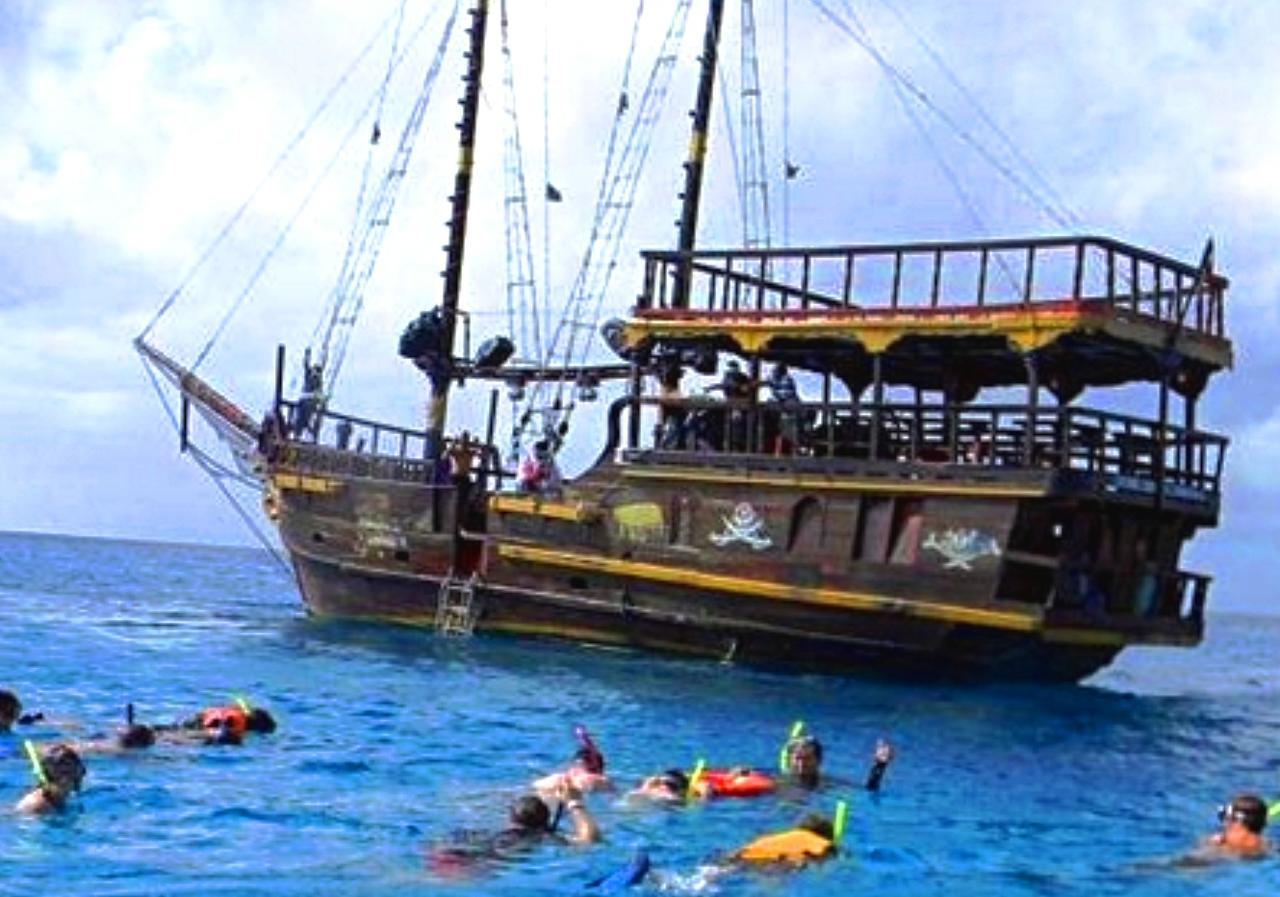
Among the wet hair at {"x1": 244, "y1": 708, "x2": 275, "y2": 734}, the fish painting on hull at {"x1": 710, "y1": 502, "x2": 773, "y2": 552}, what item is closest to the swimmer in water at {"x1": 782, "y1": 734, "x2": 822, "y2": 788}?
the wet hair at {"x1": 244, "y1": 708, "x2": 275, "y2": 734}

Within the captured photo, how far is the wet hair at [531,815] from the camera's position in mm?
12297

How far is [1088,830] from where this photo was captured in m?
14.7

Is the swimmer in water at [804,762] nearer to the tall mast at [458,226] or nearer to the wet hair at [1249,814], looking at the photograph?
the wet hair at [1249,814]

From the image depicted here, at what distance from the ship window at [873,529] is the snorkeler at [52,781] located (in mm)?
11779

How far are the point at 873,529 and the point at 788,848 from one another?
36.9ft

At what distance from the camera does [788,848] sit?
12.0 m

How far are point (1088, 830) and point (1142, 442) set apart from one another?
9.72 metres

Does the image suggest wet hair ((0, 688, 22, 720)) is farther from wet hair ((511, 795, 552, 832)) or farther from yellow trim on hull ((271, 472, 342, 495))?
yellow trim on hull ((271, 472, 342, 495))

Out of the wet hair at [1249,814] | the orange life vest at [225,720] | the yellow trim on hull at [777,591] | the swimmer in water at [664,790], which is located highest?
the yellow trim on hull at [777,591]

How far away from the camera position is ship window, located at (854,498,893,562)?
2286 centimetres

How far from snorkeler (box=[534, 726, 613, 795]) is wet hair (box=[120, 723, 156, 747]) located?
3.40m

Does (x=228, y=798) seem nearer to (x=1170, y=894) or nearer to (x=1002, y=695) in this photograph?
(x=1170, y=894)

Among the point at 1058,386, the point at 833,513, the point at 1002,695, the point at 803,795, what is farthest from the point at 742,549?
the point at 803,795

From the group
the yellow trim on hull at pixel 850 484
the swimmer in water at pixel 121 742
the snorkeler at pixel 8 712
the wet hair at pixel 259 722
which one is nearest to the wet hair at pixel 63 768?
the swimmer in water at pixel 121 742
